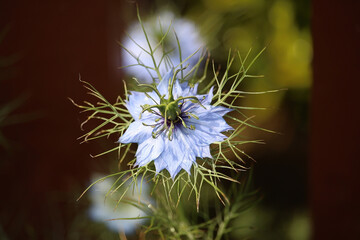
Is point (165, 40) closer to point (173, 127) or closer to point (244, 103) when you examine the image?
point (244, 103)

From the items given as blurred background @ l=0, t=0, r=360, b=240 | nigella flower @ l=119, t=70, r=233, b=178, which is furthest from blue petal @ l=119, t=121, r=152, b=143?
blurred background @ l=0, t=0, r=360, b=240

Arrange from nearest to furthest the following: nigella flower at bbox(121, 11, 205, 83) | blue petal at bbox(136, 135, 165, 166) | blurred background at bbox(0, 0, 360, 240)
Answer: blue petal at bbox(136, 135, 165, 166) → blurred background at bbox(0, 0, 360, 240) → nigella flower at bbox(121, 11, 205, 83)

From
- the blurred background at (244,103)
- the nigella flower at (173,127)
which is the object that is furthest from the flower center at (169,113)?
the blurred background at (244,103)

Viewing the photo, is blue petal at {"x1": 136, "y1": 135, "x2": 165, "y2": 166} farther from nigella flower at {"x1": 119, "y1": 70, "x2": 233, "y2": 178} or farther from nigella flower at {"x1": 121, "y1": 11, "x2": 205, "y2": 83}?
nigella flower at {"x1": 121, "y1": 11, "x2": 205, "y2": 83}

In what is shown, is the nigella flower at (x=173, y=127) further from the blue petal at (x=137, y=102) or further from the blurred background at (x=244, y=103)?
the blurred background at (x=244, y=103)

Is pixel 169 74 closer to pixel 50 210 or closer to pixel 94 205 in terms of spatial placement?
pixel 94 205

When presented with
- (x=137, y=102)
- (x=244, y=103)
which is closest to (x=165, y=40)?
(x=244, y=103)
